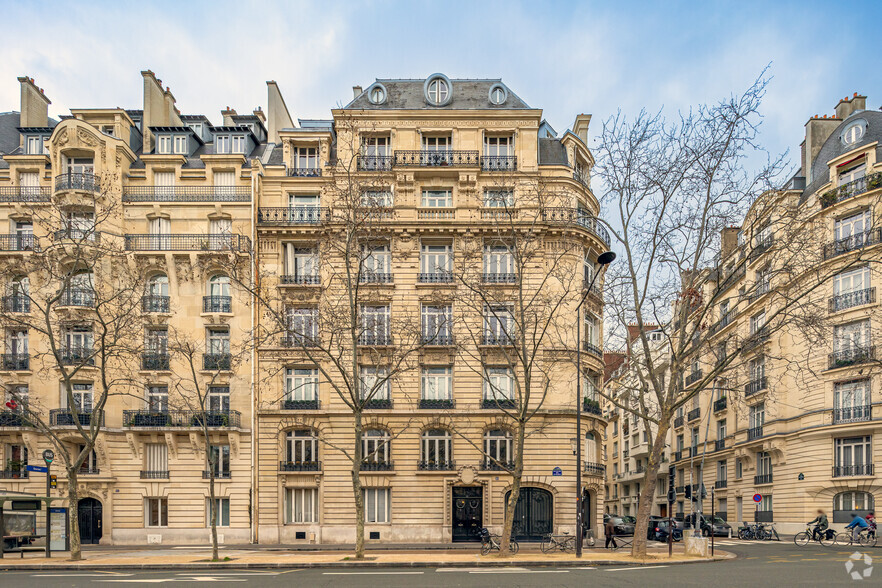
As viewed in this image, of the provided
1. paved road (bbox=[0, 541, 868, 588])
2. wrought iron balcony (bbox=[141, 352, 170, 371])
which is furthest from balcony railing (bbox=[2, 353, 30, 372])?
paved road (bbox=[0, 541, 868, 588])

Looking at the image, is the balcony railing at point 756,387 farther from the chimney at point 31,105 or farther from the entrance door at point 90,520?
the chimney at point 31,105

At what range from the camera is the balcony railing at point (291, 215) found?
119 ft

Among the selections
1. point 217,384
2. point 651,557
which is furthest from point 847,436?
point 217,384

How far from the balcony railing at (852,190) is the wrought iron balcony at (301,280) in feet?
83.9

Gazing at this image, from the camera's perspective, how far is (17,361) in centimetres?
3553

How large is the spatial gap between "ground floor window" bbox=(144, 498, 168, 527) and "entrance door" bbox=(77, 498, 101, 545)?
2.30 m

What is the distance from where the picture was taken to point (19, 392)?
35.1 metres

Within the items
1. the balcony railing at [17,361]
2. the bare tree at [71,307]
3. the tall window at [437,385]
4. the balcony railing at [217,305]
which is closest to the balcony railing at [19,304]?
the bare tree at [71,307]

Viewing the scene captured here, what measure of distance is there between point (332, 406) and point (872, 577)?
2372 cm

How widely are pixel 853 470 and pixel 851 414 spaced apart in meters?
2.82

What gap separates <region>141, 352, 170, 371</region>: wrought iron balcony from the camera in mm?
35375

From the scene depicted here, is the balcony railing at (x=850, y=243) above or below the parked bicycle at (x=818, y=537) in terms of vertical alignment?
above

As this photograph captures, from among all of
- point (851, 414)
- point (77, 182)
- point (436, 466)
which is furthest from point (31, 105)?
point (851, 414)

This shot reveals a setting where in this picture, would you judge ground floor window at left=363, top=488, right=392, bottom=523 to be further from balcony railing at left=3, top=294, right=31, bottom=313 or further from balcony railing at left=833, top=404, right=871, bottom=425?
balcony railing at left=833, top=404, right=871, bottom=425
